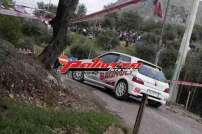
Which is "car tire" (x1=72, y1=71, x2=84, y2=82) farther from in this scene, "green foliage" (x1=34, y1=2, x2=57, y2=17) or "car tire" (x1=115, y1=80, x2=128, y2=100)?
"green foliage" (x1=34, y1=2, x2=57, y2=17)

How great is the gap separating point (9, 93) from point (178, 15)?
7737cm

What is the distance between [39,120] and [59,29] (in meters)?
3.47

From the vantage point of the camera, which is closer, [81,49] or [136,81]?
[136,81]

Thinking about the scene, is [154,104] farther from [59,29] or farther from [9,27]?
[9,27]

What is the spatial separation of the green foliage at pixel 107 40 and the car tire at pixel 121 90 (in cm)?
4028

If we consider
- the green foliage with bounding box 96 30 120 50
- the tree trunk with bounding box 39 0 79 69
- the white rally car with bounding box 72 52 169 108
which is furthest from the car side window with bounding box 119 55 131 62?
the green foliage with bounding box 96 30 120 50

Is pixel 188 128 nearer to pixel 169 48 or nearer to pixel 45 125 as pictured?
pixel 45 125

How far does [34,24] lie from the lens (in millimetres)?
50938

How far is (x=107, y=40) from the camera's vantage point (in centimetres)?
6103

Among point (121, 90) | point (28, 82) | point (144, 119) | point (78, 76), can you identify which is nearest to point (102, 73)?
point (121, 90)

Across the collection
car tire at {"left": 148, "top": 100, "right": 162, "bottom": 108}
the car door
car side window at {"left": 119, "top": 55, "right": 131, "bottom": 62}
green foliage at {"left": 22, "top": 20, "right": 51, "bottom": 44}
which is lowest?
green foliage at {"left": 22, "top": 20, "right": 51, "bottom": 44}

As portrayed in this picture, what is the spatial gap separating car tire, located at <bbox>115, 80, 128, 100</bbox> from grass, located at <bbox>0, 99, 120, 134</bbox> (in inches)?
327

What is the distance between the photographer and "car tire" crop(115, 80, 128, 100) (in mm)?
18906

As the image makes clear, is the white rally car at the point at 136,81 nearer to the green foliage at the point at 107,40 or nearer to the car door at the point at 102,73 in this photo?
the car door at the point at 102,73
